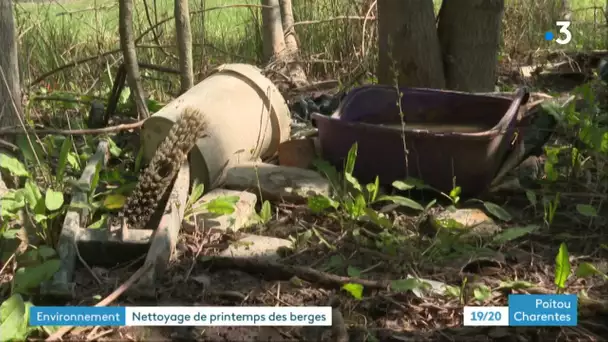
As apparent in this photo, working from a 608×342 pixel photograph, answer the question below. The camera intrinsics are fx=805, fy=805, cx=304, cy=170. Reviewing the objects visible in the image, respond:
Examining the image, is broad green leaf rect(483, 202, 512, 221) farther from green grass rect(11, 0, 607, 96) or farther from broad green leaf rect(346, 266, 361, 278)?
green grass rect(11, 0, 607, 96)

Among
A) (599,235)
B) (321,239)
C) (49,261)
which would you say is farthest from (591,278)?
(49,261)

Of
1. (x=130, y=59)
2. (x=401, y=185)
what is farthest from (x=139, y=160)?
(x=401, y=185)

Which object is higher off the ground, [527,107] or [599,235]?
[527,107]

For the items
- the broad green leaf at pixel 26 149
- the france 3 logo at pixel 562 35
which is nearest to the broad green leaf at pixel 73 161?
the broad green leaf at pixel 26 149

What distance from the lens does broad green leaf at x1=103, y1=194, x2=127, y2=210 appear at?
2971 mm

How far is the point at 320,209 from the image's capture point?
3014mm

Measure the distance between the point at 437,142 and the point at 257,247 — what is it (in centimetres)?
88

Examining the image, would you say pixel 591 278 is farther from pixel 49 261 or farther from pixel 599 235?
pixel 49 261

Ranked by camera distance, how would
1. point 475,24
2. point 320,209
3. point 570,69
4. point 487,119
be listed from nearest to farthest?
1. point 320,209
2. point 487,119
3. point 475,24
4. point 570,69

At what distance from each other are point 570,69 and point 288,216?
2994 mm

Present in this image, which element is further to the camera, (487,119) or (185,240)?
(487,119)

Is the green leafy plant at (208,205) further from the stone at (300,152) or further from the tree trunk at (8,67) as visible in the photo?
the tree trunk at (8,67)

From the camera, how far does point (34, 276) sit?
2402 mm

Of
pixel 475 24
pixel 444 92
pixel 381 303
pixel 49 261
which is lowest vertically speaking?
pixel 381 303
